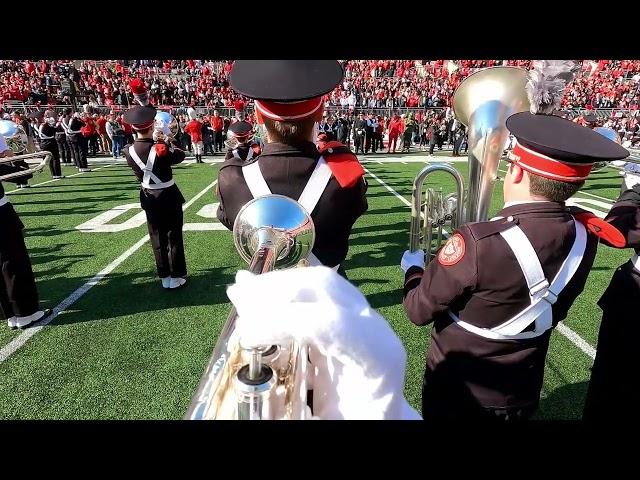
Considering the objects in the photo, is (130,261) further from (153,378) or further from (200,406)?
(200,406)

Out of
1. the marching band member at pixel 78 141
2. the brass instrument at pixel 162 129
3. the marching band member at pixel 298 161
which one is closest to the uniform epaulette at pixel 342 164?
the marching band member at pixel 298 161

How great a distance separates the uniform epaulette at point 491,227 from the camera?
1.68 metres

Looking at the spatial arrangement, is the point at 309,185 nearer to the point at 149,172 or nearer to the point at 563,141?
the point at 563,141

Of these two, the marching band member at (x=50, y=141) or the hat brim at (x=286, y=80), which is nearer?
the hat brim at (x=286, y=80)

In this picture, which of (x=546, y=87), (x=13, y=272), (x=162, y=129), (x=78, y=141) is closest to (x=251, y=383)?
(x=546, y=87)

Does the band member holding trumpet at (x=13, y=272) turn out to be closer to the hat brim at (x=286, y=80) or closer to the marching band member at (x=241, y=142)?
the hat brim at (x=286, y=80)

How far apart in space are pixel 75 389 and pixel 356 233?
5144 mm

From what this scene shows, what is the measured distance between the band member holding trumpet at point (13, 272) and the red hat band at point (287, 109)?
11.1 ft

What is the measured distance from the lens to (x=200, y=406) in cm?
83

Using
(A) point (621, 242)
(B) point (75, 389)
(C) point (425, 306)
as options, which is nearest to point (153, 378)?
(B) point (75, 389)

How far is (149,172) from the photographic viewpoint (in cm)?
474

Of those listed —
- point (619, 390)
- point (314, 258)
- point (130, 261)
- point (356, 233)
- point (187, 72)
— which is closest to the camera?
point (314, 258)

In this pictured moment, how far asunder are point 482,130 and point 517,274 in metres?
1.99

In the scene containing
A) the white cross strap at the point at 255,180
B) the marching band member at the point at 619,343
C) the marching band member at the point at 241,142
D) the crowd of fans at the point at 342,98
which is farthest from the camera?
the crowd of fans at the point at 342,98
